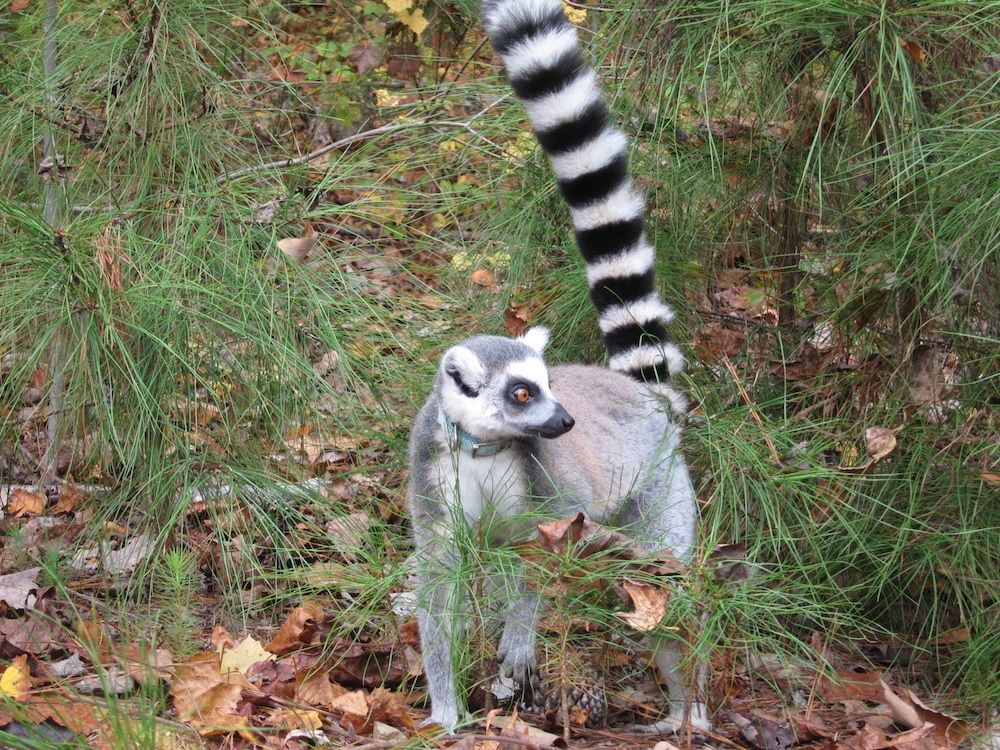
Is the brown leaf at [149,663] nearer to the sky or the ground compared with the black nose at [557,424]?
nearer to the ground

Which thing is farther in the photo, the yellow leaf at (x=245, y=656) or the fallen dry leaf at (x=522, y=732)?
the yellow leaf at (x=245, y=656)

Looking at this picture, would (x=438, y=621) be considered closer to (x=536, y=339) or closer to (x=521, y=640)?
(x=521, y=640)

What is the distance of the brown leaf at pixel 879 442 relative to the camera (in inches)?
141

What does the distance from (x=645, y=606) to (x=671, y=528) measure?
652 mm

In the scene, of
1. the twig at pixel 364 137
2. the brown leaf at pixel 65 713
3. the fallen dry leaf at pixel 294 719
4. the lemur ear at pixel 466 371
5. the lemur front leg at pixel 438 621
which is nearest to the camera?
the brown leaf at pixel 65 713

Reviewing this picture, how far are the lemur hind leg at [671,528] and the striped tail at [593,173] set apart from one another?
1.14 feet

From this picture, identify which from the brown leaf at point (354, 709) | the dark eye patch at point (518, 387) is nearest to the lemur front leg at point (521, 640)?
the brown leaf at point (354, 709)

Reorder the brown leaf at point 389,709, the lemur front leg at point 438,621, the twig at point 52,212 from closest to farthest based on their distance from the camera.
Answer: the lemur front leg at point 438,621 → the brown leaf at point 389,709 → the twig at point 52,212

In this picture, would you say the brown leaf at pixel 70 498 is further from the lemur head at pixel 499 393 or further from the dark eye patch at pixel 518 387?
the dark eye patch at pixel 518 387

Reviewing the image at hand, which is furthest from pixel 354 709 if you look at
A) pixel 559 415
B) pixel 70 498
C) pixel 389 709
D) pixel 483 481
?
pixel 70 498

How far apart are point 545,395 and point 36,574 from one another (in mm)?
1834

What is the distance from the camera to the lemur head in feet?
10.5

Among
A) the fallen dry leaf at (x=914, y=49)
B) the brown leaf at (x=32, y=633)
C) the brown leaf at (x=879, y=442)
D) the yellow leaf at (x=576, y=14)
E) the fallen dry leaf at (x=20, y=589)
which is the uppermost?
the yellow leaf at (x=576, y=14)

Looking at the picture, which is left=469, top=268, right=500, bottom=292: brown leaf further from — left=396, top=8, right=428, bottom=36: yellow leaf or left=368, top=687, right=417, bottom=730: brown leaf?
left=368, top=687, right=417, bottom=730: brown leaf
